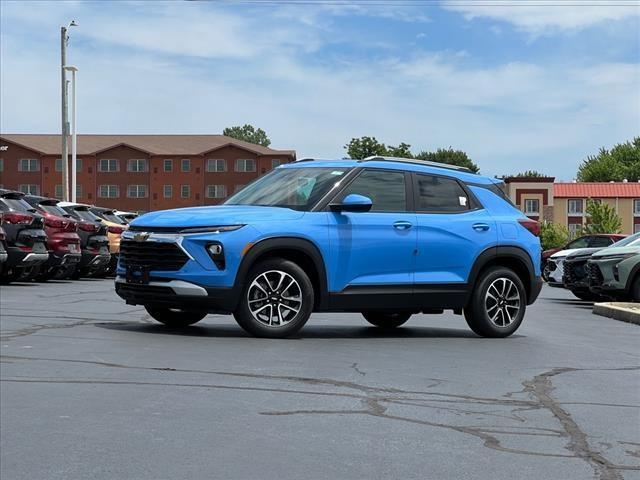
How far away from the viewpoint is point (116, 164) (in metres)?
109

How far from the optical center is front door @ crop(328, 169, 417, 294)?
10.5m

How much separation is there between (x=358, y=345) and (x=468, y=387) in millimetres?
2577

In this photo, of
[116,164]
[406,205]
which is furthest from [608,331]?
[116,164]

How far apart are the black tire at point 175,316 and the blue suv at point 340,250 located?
2 centimetres

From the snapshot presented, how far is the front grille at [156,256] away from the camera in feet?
33.1

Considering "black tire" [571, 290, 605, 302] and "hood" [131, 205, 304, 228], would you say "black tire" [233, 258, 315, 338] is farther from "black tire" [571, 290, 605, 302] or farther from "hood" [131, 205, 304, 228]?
"black tire" [571, 290, 605, 302]

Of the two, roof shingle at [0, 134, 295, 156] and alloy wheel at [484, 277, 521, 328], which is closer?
alloy wheel at [484, 277, 521, 328]

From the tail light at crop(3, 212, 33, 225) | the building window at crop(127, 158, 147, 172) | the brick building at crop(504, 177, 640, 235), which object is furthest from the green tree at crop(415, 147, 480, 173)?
the tail light at crop(3, 212, 33, 225)

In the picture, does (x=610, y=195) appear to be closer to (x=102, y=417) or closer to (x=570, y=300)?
(x=570, y=300)

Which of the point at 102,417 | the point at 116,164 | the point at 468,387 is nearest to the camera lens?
the point at 102,417

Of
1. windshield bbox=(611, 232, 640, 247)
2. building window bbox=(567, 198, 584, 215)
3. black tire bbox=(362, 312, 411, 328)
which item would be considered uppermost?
building window bbox=(567, 198, 584, 215)

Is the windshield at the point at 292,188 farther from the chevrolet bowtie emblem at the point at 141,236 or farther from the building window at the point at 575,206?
the building window at the point at 575,206

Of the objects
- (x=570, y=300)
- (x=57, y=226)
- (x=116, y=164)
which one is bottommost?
(x=570, y=300)

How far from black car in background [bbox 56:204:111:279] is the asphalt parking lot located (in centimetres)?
1249
